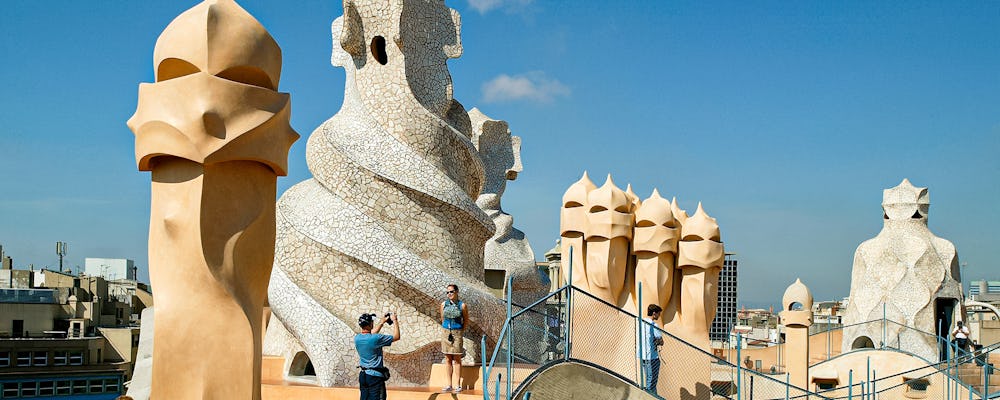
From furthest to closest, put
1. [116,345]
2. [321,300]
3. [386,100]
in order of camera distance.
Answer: [116,345]
[386,100]
[321,300]

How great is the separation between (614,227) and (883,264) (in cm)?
1484

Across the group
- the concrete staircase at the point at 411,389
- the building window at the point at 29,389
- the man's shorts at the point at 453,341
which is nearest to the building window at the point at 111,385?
the building window at the point at 29,389

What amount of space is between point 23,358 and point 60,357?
813 millimetres

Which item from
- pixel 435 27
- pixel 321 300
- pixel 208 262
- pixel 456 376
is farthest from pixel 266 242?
pixel 435 27

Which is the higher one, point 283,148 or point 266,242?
point 283,148

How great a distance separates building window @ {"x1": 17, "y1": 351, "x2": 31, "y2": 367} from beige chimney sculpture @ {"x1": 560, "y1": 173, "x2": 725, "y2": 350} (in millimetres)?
16325

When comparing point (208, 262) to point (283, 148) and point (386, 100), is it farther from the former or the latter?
point (386, 100)

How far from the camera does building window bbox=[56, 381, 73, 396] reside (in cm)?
2430

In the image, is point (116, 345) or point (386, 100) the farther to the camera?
point (116, 345)

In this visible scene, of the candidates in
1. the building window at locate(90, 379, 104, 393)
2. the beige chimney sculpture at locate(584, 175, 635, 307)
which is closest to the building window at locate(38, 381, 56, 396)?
the building window at locate(90, 379, 104, 393)

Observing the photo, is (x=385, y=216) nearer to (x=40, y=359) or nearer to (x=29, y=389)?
(x=29, y=389)

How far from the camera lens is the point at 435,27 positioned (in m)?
11.8

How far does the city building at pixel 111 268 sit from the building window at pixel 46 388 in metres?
16.6

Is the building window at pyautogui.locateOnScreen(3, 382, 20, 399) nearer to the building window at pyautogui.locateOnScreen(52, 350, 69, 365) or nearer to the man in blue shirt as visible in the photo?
the building window at pyautogui.locateOnScreen(52, 350, 69, 365)
